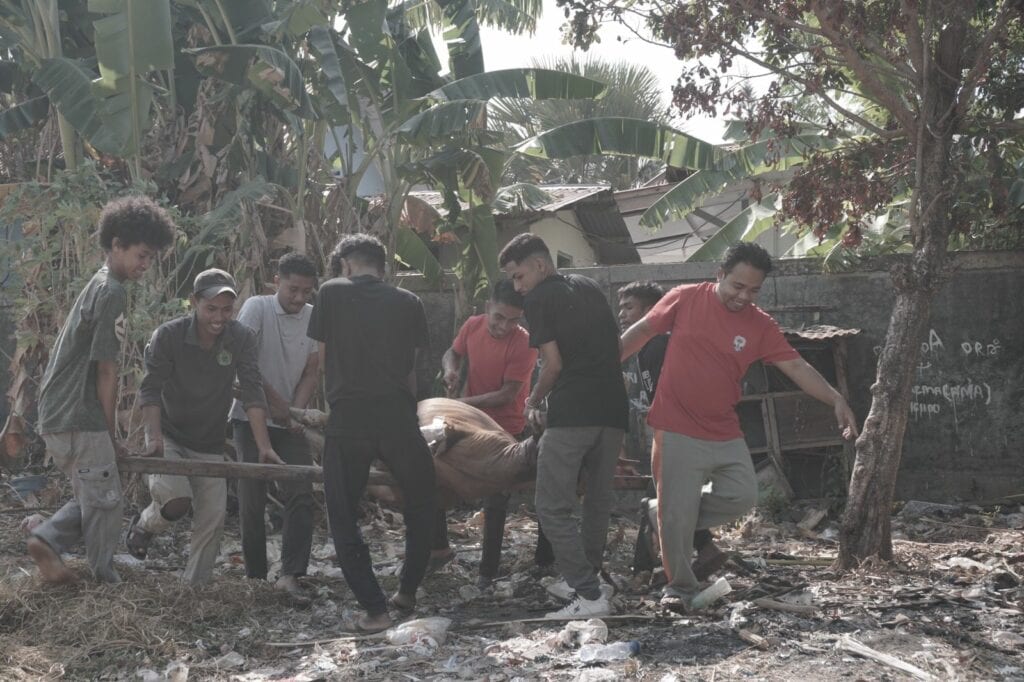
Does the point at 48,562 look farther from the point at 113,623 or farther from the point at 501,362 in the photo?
the point at 501,362

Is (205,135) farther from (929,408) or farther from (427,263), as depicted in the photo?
(929,408)

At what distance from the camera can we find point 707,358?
5555 millimetres

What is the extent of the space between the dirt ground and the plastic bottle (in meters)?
0.05

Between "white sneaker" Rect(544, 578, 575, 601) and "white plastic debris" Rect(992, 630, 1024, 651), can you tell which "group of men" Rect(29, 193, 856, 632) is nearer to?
"white sneaker" Rect(544, 578, 575, 601)

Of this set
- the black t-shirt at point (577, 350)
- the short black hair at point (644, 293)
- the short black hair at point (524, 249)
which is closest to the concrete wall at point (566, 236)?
the short black hair at point (644, 293)

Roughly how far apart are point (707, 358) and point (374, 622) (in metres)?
2.09

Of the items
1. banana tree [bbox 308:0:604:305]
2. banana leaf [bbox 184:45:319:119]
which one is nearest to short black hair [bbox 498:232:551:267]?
banana tree [bbox 308:0:604:305]

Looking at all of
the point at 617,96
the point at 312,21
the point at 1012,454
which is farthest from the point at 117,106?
the point at 617,96

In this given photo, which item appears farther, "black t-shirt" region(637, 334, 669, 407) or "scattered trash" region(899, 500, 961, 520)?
"scattered trash" region(899, 500, 961, 520)

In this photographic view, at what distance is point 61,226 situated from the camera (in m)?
8.42

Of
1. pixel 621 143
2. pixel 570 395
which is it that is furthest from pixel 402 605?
pixel 621 143

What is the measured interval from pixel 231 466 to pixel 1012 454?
615 cm

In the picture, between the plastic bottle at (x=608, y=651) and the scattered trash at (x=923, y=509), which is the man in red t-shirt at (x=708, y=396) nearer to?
the plastic bottle at (x=608, y=651)

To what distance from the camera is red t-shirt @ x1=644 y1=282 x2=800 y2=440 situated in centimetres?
556
